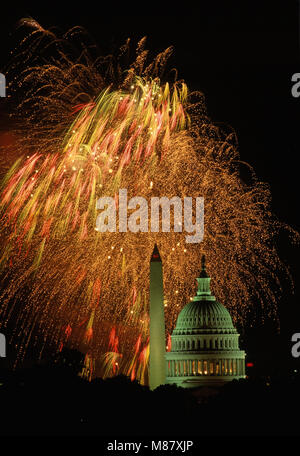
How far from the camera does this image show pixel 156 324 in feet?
371

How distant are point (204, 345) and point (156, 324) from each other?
47579 millimetres

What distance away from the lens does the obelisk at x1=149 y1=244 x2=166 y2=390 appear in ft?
348

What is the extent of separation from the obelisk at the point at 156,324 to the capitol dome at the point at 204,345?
33397 millimetres

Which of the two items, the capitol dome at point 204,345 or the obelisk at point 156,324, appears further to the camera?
the capitol dome at point 204,345

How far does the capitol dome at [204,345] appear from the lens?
15600 centimetres

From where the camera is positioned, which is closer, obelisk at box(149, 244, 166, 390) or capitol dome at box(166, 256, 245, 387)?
obelisk at box(149, 244, 166, 390)

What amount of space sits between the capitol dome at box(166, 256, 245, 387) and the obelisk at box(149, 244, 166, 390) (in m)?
33.4

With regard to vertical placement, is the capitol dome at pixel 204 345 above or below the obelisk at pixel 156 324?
above

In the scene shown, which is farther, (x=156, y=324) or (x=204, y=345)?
(x=204, y=345)

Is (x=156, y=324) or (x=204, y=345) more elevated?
(x=204, y=345)

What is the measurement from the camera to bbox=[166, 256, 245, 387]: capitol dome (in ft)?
512

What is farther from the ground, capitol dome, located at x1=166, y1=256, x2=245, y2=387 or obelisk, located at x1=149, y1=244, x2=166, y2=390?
capitol dome, located at x1=166, y1=256, x2=245, y2=387

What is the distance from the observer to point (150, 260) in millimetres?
105125
